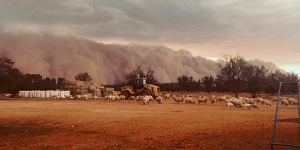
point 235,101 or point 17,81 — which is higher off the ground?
point 17,81

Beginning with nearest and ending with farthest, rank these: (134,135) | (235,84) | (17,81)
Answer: (134,135) < (235,84) < (17,81)

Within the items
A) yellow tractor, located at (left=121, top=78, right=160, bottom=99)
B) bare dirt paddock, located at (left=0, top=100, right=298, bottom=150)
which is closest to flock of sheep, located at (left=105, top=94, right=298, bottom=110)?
yellow tractor, located at (left=121, top=78, right=160, bottom=99)

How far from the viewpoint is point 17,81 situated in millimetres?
87250

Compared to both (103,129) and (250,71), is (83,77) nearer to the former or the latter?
(250,71)

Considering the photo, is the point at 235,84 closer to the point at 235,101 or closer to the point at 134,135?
the point at 235,101

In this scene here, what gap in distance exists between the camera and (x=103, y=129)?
56.7 ft

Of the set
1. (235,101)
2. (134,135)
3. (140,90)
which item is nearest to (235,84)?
(140,90)

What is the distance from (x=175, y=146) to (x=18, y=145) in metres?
5.58

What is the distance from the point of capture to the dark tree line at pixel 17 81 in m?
83.1

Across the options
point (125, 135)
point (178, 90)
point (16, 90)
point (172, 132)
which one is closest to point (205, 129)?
point (172, 132)

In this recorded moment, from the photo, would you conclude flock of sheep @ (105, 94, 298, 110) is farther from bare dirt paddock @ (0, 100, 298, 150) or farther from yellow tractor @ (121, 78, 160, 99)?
bare dirt paddock @ (0, 100, 298, 150)

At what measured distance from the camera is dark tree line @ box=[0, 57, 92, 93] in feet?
273

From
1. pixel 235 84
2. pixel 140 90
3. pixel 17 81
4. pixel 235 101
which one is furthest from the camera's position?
pixel 17 81

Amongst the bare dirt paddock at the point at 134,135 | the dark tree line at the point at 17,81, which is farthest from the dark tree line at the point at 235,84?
the bare dirt paddock at the point at 134,135
